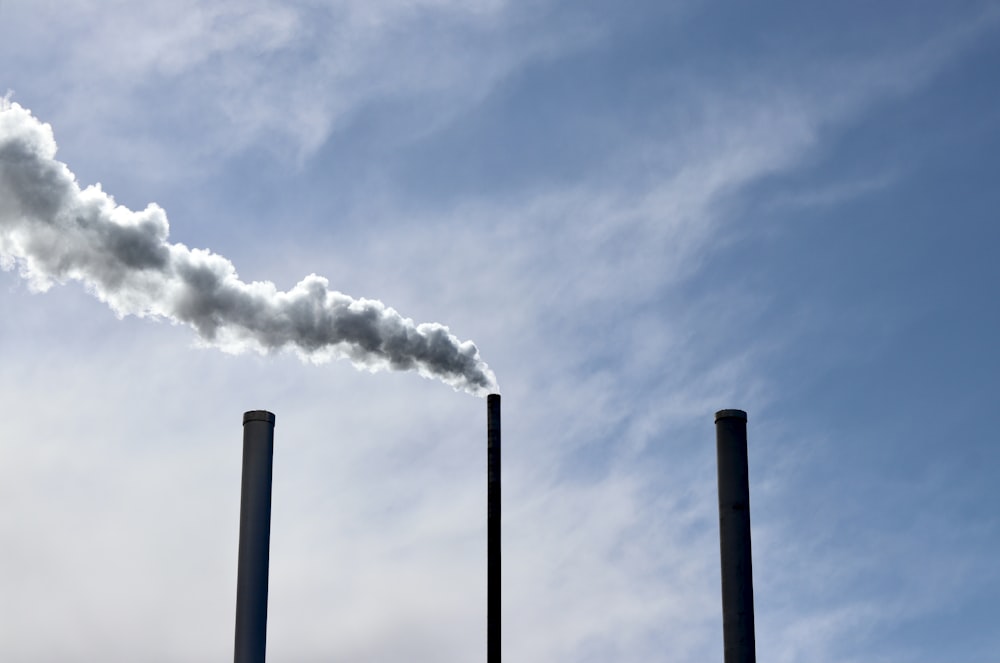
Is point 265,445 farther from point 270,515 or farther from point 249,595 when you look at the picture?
point 249,595

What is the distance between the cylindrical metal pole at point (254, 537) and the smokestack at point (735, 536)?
7666 millimetres

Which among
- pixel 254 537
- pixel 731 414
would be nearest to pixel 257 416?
pixel 254 537

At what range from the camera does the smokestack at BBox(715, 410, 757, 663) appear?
Answer: 21719 mm

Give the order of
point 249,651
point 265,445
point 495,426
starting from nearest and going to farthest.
Answer: point 249,651 → point 265,445 → point 495,426

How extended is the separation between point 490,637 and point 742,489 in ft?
25.4

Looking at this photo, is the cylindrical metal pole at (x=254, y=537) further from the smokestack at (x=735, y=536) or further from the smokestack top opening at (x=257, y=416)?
the smokestack at (x=735, y=536)

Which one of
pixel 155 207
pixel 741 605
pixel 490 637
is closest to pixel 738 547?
pixel 741 605

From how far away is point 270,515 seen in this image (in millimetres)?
22766

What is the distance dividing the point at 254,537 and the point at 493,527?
764cm

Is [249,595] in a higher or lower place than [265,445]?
lower

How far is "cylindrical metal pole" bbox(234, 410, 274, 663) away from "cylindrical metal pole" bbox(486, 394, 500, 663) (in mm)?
7017

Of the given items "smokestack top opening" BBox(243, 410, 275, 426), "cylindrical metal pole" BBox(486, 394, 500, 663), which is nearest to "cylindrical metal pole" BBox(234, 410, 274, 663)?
"smokestack top opening" BBox(243, 410, 275, 426)

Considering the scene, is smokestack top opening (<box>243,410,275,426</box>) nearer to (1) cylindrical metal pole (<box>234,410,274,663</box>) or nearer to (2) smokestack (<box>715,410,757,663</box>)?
(1) cylindrical metal pole (<box>234,410,274,663</box>)

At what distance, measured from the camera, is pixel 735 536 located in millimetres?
22297
